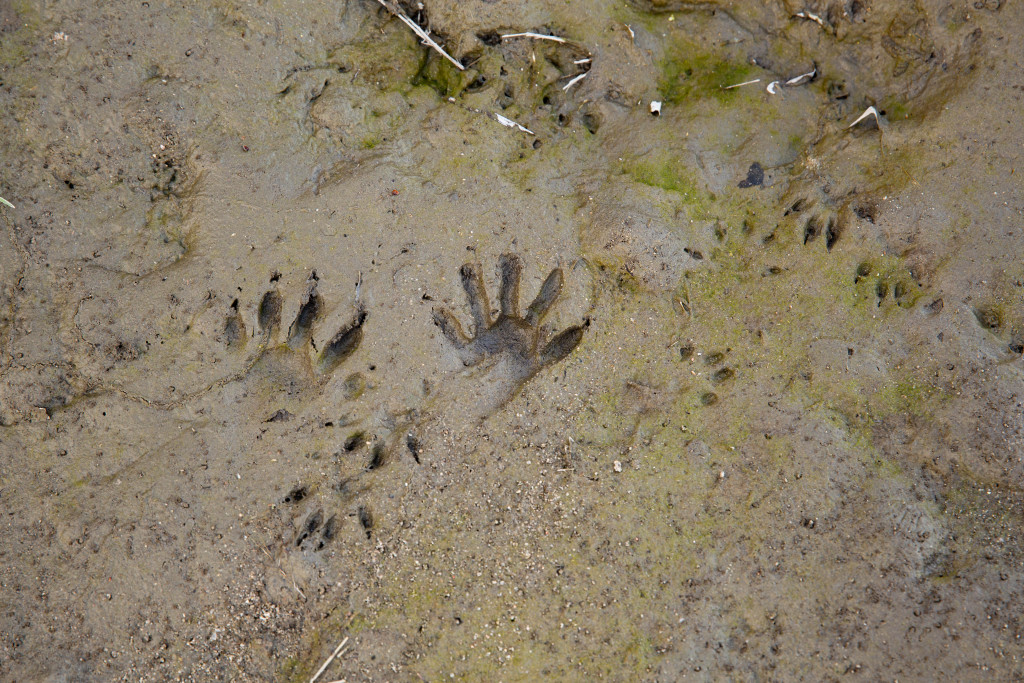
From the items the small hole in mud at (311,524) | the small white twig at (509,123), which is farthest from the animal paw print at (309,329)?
the small white twig at (509,123)

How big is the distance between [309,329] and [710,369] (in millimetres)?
2174

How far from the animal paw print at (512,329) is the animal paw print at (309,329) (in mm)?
522

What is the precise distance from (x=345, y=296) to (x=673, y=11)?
2464 mm

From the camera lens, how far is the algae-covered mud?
124 inches

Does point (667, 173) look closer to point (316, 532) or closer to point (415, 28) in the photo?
point (415, 28)

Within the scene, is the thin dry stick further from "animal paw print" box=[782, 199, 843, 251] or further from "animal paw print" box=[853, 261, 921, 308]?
"animal paw print" box=[853, 261, 921, 308]

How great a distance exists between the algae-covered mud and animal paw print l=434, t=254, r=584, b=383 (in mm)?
20

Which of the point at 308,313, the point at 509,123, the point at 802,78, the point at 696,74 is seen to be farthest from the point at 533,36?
the point at 308,313

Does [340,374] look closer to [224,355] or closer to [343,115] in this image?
[224,355]

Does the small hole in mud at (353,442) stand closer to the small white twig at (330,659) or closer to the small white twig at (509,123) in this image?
the small white twig at (330,659)

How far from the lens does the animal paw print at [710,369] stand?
329 centimetres

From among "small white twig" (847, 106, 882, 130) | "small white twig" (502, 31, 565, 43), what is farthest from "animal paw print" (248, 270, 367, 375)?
"small white twig" (847, 106, 882, 130)

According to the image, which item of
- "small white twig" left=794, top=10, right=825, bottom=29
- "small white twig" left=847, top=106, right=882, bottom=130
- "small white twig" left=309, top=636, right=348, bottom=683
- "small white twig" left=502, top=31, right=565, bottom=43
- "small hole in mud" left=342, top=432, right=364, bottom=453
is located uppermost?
"small white twig" left=502, top=31, right=565, bottom=43

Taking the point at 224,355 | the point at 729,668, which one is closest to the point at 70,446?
the point at 224,355
